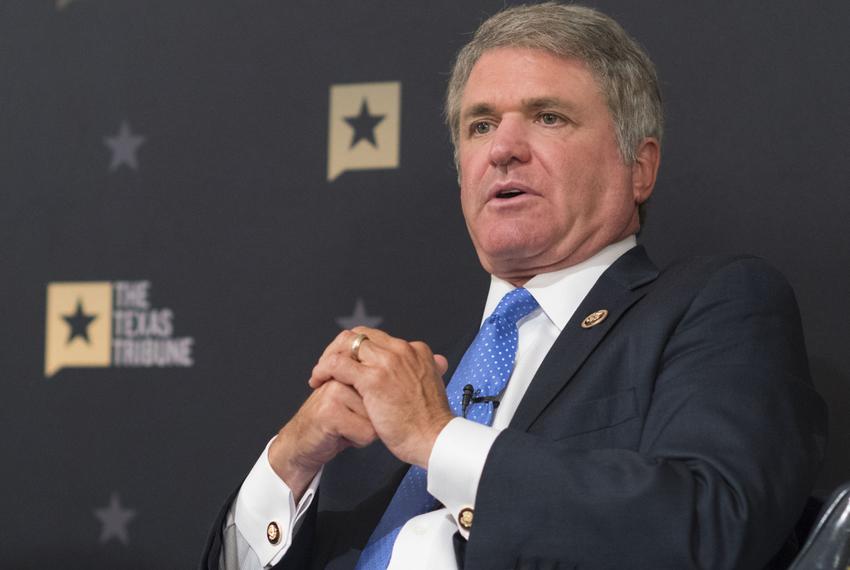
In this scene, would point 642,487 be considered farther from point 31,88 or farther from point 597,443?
point 31,88

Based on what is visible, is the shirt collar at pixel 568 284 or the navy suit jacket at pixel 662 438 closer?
the navy suit jacket at pixel 662 438

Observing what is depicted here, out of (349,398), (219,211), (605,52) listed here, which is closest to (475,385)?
(349,398)

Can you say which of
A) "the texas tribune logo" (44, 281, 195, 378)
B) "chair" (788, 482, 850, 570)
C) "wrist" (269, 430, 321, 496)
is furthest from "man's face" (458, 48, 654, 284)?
"the texas tribune logo" (44, 281, 195, 378)

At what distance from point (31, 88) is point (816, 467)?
2.13m

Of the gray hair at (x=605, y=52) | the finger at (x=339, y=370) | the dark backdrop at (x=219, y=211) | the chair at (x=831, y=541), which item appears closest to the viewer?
the chair at (x=831, y=541)

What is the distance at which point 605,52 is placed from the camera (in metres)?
2.08

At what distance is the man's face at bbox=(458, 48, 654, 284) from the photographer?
6.63 ft

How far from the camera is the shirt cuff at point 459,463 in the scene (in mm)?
1517

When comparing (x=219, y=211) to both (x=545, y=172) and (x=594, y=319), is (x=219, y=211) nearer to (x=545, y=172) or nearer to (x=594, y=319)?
(x=545, y=172)

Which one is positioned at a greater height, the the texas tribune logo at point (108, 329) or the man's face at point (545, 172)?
the man's face at point (545, 172)

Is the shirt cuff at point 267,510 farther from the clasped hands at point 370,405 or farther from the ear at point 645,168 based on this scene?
the ear at point 645,168

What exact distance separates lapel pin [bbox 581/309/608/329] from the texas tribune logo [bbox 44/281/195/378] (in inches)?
45.8

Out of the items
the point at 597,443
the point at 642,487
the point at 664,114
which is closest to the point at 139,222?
the point at 664,114

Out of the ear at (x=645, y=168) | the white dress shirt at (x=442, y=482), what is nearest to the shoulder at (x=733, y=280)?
the white dress shirt at (x=442, y=482)
